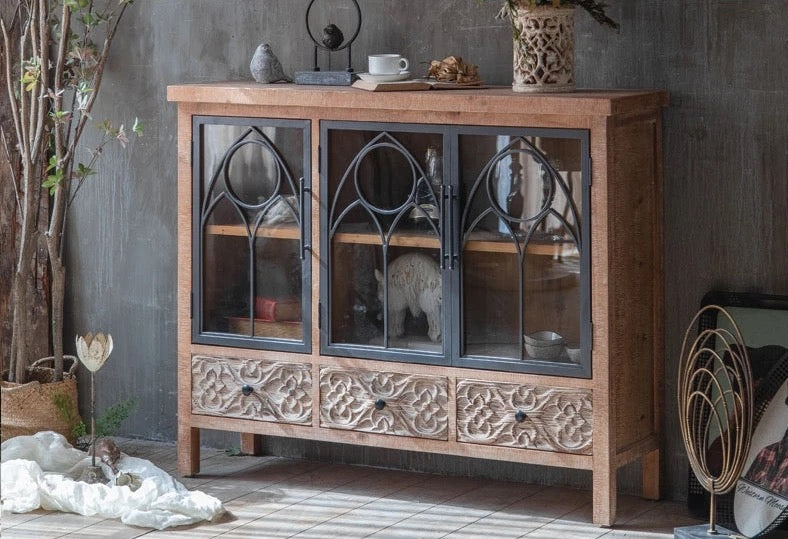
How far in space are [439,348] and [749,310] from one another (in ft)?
2.93

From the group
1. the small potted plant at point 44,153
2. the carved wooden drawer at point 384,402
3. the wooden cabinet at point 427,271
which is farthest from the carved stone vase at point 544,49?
the small potted plant at point 44,153

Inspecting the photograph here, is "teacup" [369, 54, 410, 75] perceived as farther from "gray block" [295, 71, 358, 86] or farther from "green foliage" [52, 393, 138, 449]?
"green foliage" [52, 393, 138, 449]

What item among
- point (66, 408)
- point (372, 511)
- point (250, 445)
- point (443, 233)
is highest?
point (443, 233)

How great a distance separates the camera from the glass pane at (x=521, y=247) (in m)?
3.86

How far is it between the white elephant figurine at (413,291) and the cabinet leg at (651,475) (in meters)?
0.75

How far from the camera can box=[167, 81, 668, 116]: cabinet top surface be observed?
377cm

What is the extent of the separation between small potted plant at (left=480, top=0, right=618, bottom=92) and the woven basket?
189cm

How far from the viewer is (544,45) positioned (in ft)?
12.9

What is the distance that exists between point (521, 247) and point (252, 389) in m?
1.00

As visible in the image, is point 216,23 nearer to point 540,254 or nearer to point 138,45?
point 138,45

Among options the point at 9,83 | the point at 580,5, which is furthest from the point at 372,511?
the point at 9,83

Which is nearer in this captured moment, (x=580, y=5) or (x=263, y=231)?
(x=580, y=5)

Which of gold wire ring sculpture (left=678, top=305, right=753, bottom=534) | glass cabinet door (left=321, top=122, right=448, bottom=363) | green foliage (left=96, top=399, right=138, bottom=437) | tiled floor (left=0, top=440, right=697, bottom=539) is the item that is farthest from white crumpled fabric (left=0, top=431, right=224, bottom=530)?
gold wire ring sculpture (left=678, top=305, right=753, bottom=534)

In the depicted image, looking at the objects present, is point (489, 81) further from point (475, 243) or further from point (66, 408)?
point (66, 408)
